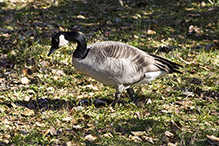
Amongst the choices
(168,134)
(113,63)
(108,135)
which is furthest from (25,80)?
(168,134)

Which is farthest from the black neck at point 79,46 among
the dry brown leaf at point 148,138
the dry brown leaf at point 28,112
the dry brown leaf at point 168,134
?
the dry brown leaf at point 168,134

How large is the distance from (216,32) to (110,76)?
429 centimetres

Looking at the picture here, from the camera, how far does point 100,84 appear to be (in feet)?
18.0

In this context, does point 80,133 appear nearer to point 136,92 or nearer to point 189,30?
point 136,92

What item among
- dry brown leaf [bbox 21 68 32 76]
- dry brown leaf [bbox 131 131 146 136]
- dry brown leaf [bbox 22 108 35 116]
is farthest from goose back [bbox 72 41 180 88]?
dry brown leaf [bbox 21 68 32 76]

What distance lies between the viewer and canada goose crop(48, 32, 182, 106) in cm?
437

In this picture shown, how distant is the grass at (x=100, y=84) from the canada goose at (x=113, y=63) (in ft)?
1.71

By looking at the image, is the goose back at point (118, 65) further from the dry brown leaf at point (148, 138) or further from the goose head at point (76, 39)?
the dry brown leaf at point (148, 138)

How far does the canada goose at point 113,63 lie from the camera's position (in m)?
4.37

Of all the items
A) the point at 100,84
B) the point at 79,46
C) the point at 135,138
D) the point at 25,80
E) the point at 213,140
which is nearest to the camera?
the point at 213,140

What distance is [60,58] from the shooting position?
19.9ft

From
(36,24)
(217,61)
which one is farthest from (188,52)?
(36,24)

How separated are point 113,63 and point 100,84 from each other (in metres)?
1.21

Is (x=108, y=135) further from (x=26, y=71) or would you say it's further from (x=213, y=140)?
(x=26, y=71)
